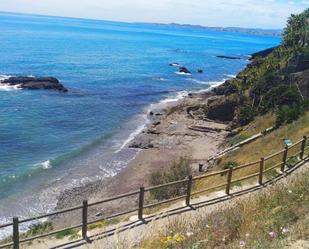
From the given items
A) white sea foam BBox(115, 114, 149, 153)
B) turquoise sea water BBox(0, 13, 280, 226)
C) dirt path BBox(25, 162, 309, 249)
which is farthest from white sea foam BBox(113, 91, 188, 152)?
dirt path BBox(25, 162, 309, 249)

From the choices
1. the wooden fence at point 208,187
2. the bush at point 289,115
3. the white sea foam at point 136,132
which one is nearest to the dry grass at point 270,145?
the bush at point 289,115

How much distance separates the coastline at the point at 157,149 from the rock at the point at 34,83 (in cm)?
1507

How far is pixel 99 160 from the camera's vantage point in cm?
3103

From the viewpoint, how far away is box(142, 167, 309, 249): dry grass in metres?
6.60

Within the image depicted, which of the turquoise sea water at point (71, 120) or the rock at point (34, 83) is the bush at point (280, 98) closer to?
the turquoise sea water at point (71, 120)

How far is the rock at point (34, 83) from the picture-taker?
2238 inches

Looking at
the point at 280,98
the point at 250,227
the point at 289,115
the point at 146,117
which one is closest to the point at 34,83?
the point at 146,117

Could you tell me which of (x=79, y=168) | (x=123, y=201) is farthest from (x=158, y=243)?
(x=79, y=168)

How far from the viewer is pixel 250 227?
24.2 feet

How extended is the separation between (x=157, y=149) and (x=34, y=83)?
30.2m

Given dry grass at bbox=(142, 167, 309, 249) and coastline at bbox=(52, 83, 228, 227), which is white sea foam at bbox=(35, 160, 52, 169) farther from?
dry grass at bbox=(142, 167, 309, 249)

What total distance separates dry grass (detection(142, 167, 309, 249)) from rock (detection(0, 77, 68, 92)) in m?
50.1

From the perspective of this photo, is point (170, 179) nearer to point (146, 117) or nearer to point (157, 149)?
point (157, 149)

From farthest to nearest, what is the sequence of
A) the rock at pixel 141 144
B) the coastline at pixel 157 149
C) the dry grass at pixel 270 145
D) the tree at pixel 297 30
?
the tree at pixel 297 30 < the rock at pixel 141 144 < the coastline at pixel 157 149 < the dry grass at pixel 270 145
